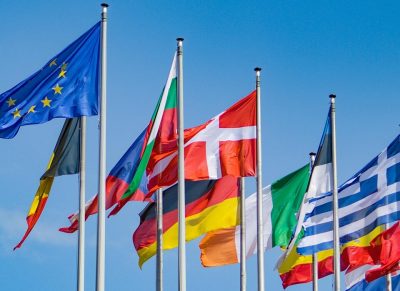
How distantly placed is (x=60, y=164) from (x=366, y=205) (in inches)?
445

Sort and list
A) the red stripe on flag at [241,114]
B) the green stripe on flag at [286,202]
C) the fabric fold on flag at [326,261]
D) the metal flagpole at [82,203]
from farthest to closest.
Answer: the fabric fold on flag at [326,261] → the green stripe on flag at [286,202] → the red stripe on flag at [241,114] → the metal flagpole at [82,203]

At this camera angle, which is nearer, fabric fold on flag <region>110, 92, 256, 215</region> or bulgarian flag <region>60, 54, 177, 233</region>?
bulgarian flag <region>60, 54, 177, 233</region>

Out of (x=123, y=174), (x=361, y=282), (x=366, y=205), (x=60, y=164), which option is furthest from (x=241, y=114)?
(x=361, y=282)

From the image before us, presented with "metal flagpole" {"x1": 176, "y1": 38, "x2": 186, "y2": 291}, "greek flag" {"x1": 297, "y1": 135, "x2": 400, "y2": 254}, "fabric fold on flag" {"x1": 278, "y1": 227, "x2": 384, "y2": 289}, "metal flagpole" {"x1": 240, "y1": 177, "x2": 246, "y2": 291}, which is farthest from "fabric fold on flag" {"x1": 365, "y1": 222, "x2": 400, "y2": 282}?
"metal flagpole" {"x1": 176, "y1": 38, "x2": 186, "y2": 291}

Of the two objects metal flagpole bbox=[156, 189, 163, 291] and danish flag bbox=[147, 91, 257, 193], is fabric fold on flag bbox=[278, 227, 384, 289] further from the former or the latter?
metal flagpole bbox=[156, 189, 163, 291]

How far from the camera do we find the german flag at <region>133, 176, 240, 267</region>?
38594 mm

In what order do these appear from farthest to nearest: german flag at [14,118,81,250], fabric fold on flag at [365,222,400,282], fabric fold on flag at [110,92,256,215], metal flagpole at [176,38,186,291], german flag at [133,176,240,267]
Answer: fabric fold on flag at [365,222,400,282] → german flag at [133,176,240,267] → fabric fold on flag at [110,92,256,215] → metal flagpole at [176,38,186,291] → german flag at [14,118,81,250]

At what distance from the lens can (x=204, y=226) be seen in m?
39.1

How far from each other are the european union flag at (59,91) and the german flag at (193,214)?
6.56 metres

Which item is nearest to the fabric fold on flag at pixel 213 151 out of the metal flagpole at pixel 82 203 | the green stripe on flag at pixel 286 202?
the metal flagpole at pixel 82 203

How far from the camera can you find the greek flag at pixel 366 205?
130ft

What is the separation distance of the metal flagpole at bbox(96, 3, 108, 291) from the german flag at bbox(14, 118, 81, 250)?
1265mm

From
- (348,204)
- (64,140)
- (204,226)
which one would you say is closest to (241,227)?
(204,226)

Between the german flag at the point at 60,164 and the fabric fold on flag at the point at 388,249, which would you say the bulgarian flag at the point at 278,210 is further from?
the german flag at the point at 60,164
